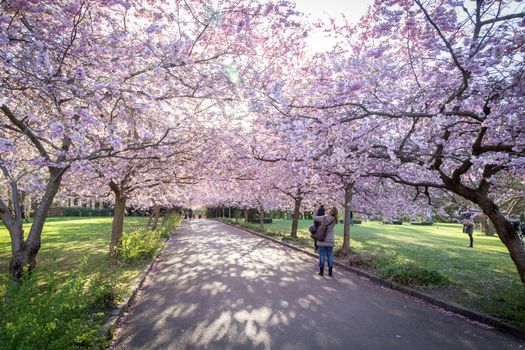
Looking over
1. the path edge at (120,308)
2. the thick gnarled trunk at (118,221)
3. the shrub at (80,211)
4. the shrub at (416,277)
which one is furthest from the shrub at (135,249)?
the shrub at (80,211)

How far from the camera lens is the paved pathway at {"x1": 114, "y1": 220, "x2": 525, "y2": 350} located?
203 inches

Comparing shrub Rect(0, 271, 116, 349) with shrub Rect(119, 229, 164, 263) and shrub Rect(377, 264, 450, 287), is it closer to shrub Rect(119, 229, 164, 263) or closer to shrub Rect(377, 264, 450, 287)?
shrub Rect(119, 229, 164, 263)

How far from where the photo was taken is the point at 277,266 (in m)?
12.0

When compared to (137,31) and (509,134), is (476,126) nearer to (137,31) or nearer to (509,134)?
(509,134)

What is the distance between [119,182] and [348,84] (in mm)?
8784

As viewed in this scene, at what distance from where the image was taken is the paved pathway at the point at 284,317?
16.9ft

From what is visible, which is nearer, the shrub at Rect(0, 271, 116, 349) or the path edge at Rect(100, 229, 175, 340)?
the shrub at Rect(0, 271, 116, 349)

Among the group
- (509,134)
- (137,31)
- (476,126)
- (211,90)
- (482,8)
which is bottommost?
(509,134)

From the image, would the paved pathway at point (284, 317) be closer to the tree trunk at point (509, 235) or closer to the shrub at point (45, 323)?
the shrub at point (45, 323)

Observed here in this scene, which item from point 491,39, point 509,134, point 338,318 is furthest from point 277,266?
point 491,39

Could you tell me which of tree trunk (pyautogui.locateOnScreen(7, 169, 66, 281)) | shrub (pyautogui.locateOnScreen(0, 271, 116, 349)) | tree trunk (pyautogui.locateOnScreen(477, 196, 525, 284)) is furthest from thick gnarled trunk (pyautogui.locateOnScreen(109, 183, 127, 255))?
tree trunk (pyautogui.locateOnScreen(477, 196, 525, 284))

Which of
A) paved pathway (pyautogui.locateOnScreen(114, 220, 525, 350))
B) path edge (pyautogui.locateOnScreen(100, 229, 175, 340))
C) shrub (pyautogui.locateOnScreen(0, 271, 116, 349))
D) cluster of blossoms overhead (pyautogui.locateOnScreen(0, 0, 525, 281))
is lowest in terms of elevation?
paved pathway (pyautogui.locateOnScreen(114, 220, 525, 350))

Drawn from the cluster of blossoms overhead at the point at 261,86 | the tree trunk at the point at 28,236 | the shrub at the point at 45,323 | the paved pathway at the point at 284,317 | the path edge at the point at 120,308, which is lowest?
the paved pathway at the point at 284,317

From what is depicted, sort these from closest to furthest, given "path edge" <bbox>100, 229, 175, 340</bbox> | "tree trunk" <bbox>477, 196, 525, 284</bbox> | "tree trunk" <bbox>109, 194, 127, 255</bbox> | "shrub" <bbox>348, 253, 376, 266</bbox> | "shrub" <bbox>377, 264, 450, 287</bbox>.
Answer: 1. "path edge" <bbox>100, 229, 175, 340</bbox>
2. "tree trunk" <bbox>477, 196, 525, 284</bbox>
3. "shrub" <bbox>377, 264, 450, 287</bbox>
4. "shrub" <bbox>348, 253, 376, 266</bbox>
5. "tree trunk" <bbox>109, 194, 127, 255</bbox>
